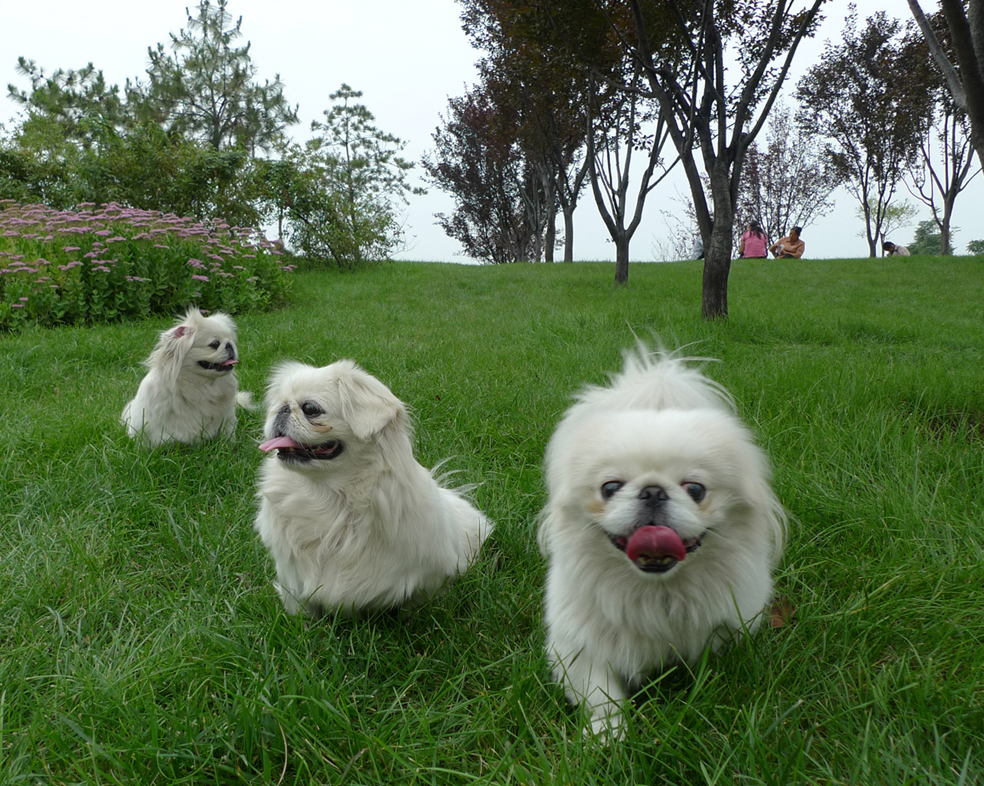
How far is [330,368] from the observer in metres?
2.08

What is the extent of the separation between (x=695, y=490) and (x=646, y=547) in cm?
23

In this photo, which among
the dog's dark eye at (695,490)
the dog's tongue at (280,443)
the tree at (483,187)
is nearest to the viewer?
the dog's dark eye at (695,490)

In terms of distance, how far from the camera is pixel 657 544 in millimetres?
1353

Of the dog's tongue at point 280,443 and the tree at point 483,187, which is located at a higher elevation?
the tree at point 483,187

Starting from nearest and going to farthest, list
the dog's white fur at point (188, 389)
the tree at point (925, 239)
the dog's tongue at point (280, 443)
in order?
the dog's tongue at point (280, 443), the dog's white fur at point (188, 389), the tree at point (925, 239)

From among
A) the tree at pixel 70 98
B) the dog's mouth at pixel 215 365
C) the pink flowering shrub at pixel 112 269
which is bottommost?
the dog's mouth at pixel 215 365

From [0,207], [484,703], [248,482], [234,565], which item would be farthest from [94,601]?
→ [0,207]

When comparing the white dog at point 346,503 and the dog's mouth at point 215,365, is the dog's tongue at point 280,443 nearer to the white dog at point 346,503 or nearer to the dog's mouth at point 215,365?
the white dog at point 346,503

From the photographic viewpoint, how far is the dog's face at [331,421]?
193 centimetres

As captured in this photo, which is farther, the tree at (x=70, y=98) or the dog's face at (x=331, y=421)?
the tree at (x=70, y=98)

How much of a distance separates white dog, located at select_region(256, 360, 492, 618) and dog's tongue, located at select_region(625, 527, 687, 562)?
855 mm

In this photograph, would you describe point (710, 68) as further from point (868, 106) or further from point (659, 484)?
point (868, 106)

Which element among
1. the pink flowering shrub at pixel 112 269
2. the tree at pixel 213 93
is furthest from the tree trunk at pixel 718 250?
the tree at pixel 213 93

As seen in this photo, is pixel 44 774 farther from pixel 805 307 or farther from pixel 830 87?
pixel 830 87
